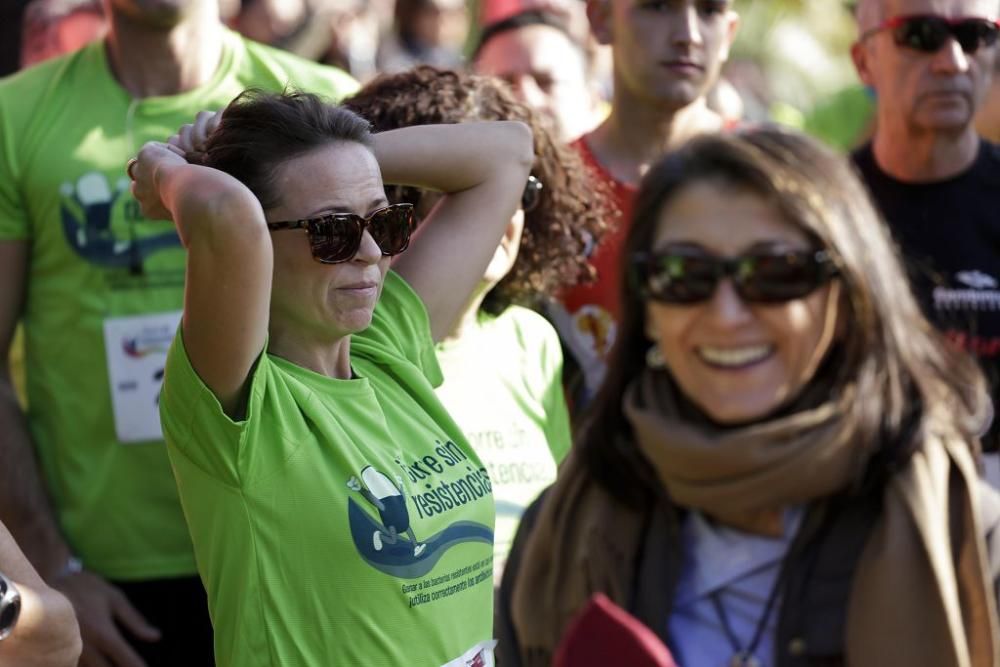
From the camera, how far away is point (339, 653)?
286 centimetres

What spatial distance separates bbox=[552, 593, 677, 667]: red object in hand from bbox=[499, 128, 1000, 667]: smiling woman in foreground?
0.97ft

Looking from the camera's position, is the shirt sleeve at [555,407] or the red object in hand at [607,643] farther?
the shirt sleeve at [555,407]

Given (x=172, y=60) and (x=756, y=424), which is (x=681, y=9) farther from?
(x=756, y=424)

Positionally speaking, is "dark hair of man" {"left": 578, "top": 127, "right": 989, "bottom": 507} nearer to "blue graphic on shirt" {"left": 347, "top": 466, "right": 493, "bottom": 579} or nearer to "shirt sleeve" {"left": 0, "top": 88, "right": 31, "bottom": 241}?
"blue graphic on shirt" {"left": 347, "top": 466, "right": 493, "bottom": 579}

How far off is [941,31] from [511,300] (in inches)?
59.5

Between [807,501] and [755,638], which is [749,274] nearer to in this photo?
[807,501]

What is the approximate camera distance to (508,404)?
388 cm

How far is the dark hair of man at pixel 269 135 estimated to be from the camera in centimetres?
307

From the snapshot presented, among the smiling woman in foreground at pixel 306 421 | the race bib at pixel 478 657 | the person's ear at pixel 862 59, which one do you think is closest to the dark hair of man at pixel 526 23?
the person's ear at pixel 862 59

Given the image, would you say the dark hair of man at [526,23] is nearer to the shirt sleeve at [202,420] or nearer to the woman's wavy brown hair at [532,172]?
the woman's wavy brown hair at [532,172]

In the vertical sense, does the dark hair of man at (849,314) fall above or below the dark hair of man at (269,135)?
above

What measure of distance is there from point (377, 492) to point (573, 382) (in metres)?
1.71

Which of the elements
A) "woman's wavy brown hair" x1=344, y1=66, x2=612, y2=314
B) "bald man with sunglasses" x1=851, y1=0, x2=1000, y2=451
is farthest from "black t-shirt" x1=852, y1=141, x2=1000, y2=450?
"woman's wavy brown hair" x1=344, y1=66, x2=612, y2=314

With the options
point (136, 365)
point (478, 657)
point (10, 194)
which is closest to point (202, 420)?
point (478, 657)
